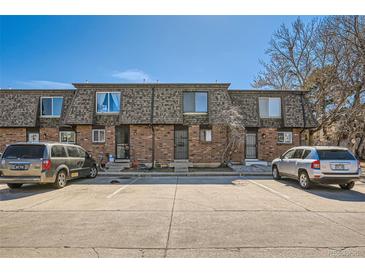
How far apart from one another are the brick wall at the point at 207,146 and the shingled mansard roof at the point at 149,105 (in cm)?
72

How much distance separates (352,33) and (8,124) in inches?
1048

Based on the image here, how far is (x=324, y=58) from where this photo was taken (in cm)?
2208

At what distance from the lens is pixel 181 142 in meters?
16.4

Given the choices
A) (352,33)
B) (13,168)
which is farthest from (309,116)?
(13,168)

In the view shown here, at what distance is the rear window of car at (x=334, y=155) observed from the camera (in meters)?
8.84

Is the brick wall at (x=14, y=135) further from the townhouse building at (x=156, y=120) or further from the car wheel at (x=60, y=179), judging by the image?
the car wheel at (x=60, y=179)

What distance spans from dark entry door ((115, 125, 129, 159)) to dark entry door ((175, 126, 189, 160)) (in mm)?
3487

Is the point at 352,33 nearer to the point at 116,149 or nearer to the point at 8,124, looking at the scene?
the point at 116,149

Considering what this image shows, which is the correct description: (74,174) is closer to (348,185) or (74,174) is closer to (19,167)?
(19,167)

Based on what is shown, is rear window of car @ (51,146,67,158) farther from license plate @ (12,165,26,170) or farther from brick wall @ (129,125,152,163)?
brick wall @ (129,125,152,163)

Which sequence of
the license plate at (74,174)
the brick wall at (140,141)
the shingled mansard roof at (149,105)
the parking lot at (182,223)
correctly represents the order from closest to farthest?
the parking lot at (182,223)
the license plate at (74,174)
the shingled mansard roof at (149,105)
the brick wall at (140,141)

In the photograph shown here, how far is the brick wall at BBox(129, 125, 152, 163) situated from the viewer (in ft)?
52.3

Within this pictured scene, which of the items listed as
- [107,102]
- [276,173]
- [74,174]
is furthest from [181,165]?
[74,174]

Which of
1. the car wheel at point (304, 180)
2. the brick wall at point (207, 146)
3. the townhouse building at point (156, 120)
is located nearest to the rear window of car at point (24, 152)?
the townhouse building at point (156, 120)
